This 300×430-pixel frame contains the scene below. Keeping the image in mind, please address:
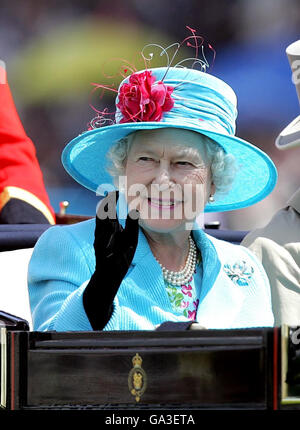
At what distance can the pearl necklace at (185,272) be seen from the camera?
2.24 meters

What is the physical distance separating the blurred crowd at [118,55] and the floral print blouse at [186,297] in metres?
2.76

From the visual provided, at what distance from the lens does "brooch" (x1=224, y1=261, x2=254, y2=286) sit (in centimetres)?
231

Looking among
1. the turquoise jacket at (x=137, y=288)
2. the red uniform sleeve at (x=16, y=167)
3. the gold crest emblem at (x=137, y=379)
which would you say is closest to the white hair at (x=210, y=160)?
the turquoise jacket at (x=137, y=288)

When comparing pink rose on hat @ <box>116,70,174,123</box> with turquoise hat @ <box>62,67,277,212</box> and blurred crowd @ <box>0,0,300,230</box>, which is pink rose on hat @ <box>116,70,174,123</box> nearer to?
turquoise hat @ <box>62,67,277,212</box>

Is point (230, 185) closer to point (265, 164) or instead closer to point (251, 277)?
point (265, 164)

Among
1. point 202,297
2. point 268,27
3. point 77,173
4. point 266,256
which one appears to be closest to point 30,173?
point 77,173

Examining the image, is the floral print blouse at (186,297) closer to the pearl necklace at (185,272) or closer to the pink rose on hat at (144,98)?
the pearl necklace at (185,272)

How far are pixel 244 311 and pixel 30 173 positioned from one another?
1584 mm

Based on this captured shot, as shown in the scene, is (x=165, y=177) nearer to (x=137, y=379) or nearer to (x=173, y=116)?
(x=173, y=116)

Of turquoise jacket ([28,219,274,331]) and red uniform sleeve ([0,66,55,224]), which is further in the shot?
red uniform sleeve ([0,66,55,224])

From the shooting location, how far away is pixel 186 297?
2.22 m

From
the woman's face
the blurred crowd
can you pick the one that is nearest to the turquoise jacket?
the woman's face

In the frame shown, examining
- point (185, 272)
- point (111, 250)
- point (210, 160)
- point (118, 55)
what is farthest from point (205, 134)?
point (118, 55)

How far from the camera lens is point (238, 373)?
161 cm
